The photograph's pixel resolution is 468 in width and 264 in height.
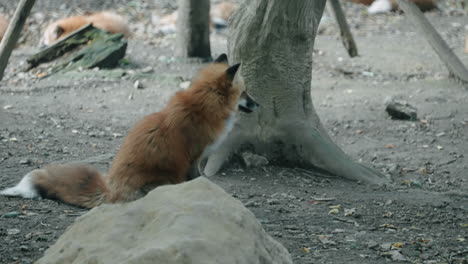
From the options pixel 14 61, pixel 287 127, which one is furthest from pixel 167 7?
pixel 287 127

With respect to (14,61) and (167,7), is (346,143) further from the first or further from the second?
(167,7)

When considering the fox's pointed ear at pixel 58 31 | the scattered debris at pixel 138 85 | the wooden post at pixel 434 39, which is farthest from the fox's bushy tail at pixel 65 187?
the fox's pointed ear at pixel 58 31

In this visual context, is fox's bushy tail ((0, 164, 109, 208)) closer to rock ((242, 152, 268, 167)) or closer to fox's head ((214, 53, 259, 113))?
fox's head ((214, 53, 259, 113))

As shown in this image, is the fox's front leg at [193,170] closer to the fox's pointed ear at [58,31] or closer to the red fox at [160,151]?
the red fox at [160,151]

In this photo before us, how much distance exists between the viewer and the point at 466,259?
4656mm

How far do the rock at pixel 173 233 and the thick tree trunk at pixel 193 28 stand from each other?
316 inches

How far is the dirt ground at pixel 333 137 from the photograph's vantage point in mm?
4910

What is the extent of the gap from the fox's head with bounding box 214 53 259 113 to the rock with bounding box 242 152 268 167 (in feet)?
2.39

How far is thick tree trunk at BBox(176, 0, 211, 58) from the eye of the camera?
452 inches

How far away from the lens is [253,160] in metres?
6.45

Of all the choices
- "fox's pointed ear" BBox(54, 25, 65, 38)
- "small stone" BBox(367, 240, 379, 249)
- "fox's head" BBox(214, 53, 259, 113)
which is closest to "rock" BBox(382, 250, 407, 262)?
"small stone" BBox(367, 240, 379, 249)

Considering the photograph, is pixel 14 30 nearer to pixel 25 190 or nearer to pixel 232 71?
pixel 25 190

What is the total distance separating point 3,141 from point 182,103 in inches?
107

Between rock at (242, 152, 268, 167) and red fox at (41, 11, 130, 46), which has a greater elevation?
rock at (242, 152, 268, 167)
